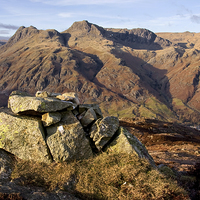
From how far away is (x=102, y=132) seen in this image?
18.0 meters

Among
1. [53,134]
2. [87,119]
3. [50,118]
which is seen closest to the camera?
[53,134]

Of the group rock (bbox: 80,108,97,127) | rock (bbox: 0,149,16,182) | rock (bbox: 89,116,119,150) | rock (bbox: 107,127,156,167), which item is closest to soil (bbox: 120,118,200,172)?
rock (bbox: 107,127,156,167)

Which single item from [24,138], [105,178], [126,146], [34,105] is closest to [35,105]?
[34,105]

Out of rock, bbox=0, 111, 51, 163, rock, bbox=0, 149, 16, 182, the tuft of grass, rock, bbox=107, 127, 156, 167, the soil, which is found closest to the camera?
the tuft of grass

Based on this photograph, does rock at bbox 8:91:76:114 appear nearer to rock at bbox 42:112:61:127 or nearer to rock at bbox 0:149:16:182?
rock at bbox 42:112:61:127

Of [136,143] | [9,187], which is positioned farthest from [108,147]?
[9,187]

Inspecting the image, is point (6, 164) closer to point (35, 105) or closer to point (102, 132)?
point (35, 105)

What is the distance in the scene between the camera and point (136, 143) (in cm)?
1823

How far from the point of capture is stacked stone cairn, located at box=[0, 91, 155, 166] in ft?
53.8

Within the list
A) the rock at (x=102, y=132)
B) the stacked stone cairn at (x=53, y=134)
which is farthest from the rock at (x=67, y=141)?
the rock at (x=102, y=132)

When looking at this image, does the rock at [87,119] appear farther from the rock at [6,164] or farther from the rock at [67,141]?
the rock at [6,164]

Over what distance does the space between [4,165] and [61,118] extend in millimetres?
6495

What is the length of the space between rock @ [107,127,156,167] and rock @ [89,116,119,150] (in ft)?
2.34

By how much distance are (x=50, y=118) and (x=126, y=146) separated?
7.93m
